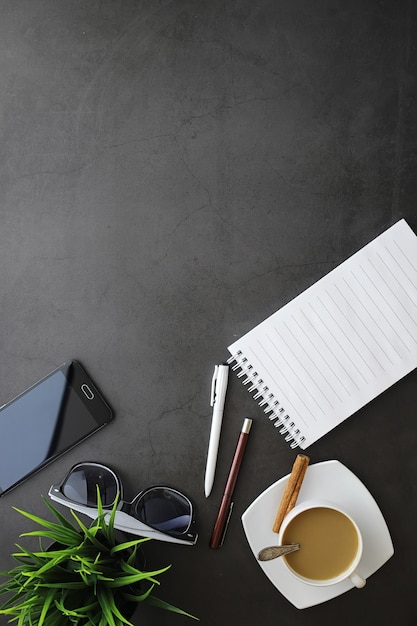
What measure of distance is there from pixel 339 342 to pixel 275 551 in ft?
1.06

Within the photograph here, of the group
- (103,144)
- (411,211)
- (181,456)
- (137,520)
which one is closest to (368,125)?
(411,211)

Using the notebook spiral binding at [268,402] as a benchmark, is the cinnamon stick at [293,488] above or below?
below

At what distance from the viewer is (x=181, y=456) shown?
997mm

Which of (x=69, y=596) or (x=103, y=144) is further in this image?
(x=103, y=144)

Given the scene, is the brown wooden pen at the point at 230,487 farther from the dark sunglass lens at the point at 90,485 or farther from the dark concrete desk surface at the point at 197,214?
the dark sunglass lens at the point at 90,485

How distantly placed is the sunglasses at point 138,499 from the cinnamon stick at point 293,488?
14 cm

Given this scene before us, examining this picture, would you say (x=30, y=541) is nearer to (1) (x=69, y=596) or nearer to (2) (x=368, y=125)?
(1) (x=69, y=596)

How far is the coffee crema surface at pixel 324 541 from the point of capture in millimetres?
892

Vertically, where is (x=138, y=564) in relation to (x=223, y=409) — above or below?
below

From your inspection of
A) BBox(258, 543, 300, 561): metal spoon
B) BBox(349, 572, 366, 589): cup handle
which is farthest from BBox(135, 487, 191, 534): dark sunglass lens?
BBox(349, 572, 366, 589): cup handle

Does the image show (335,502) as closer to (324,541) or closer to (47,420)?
(324,541)

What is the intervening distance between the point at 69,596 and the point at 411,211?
76 cm

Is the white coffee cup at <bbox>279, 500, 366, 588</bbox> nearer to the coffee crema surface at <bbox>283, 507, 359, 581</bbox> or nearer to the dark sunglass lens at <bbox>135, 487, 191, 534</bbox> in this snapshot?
the coffee crema surface at <bbox>283, 507, 359, 581</bbox>

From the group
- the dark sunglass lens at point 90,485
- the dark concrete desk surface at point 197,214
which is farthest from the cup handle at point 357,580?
the dark sunglass lens at point 90,485
